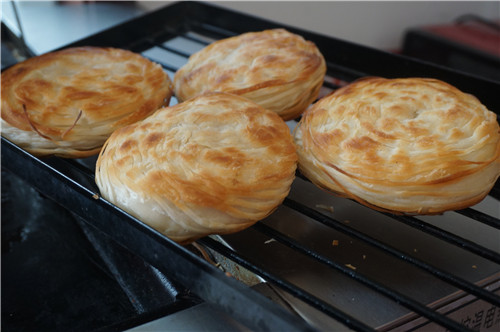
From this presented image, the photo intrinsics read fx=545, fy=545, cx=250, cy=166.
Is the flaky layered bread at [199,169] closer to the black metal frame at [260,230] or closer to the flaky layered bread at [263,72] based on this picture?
the black metal frame at [260,230]

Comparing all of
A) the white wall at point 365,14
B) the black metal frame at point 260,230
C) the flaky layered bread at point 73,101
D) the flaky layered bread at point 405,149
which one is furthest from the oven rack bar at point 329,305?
the white wall at point 365,14

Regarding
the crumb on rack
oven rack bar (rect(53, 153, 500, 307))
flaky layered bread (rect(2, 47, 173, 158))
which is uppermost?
flaky layered bread (rect(2, 47, 173, 158))

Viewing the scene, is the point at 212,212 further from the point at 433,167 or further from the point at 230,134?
the point at 433,167

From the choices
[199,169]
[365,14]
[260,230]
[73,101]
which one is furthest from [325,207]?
[365,14]

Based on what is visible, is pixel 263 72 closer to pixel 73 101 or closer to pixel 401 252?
pixel 73 101

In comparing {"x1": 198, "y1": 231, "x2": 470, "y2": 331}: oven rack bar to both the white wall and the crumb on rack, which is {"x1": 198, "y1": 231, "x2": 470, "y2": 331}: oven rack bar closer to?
the crumb on rack

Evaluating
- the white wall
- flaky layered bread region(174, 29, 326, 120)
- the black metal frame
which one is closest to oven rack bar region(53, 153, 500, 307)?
the black metal frame

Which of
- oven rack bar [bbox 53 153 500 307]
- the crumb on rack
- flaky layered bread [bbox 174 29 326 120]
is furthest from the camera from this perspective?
flaky layered bread [bbox 174 29 326 120]
